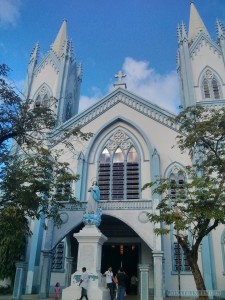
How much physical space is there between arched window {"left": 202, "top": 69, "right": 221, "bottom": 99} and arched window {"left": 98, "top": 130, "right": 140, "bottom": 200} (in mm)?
7295

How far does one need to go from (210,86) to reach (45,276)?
17090mm

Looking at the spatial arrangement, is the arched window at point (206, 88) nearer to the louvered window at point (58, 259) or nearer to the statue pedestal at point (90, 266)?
the louvered window at point (58, 259)

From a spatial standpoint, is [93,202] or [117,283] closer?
[117,283]

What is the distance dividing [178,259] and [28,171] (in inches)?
342

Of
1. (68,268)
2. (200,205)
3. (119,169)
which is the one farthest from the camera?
(119,169)

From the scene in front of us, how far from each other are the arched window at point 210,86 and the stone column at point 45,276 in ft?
50.0

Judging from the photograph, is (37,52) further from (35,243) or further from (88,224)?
(88,224)

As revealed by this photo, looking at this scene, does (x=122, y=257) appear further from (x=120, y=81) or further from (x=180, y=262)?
(x=120, y=81)

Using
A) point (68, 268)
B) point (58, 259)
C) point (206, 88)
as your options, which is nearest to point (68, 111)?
point (206, 88)

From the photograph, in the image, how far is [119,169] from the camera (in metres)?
19.2

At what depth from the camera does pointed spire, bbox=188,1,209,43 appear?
26853mm

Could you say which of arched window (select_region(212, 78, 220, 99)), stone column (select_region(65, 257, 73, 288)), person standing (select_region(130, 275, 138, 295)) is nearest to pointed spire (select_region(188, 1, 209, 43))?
arched window (select_region(212, 78, 220, 99))

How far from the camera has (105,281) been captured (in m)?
11.5

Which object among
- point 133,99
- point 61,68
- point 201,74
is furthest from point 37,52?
point 201,74
